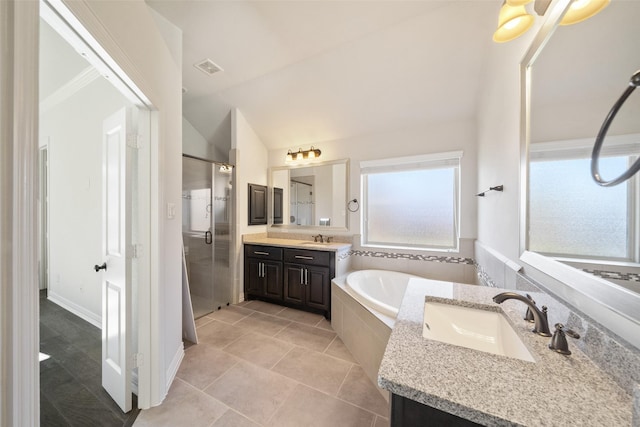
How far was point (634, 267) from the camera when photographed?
57cm

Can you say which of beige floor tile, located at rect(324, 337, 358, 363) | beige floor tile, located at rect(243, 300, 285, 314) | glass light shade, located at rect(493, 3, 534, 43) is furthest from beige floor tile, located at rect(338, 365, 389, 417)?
glass light shade, located at rect(493, 3, 534, 43)

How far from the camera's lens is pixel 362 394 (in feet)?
5.32

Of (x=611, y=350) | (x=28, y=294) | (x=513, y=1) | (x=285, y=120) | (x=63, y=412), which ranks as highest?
(x=285, y=120)

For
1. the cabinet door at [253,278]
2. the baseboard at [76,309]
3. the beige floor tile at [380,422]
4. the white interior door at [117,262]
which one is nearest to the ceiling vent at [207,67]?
the white interior door at [117,262]

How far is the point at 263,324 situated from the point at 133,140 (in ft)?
7.15

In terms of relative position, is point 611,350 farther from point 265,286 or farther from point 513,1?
point 265,286

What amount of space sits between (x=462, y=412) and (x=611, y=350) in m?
0.47

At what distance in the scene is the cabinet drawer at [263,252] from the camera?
10.3 ft

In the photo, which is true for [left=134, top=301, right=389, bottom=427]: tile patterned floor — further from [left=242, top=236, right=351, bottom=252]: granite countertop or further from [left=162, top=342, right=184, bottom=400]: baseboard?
[left=242, top=236, right=351, bottom=252]: granite countertop

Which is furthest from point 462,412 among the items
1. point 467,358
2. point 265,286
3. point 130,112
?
point 265,286

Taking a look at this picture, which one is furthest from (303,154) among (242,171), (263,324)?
(263,324)

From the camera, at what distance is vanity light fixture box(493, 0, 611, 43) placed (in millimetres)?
755

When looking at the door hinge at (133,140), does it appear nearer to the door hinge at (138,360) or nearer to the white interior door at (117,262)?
the white interior door at (117,262)

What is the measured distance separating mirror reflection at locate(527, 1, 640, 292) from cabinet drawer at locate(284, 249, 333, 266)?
199cm
